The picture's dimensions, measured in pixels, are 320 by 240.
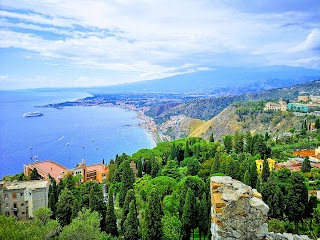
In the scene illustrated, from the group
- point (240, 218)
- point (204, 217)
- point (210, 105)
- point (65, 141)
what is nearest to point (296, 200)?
point (204, 217)

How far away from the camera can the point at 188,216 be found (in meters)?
17.0

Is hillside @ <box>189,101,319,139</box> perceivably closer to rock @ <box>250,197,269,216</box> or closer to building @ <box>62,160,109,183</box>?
building @ <box>62,160,109,183</box>

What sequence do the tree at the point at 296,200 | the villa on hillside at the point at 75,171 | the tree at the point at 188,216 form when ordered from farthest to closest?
the villa on hillside at the point at 75,171
the tree at the point at 296,200
the tree at the point at 188,216

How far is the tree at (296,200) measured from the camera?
18.2 m

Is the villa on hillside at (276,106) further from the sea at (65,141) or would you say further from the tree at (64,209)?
the tree at (64,209)

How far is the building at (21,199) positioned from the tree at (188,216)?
1085 cm

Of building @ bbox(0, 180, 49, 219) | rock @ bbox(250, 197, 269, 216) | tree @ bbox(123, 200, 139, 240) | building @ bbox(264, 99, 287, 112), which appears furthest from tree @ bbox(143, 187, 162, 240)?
building @ bbox(264, 99, 287, 112)

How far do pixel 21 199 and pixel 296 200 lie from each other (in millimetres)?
18291

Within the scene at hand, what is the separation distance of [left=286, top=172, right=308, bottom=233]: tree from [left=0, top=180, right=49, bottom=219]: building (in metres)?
16.7

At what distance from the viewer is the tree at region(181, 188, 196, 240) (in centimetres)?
1702

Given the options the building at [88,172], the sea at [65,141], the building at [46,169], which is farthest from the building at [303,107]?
the building at [46,169]

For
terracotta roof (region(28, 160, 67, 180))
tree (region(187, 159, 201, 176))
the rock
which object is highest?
the rock

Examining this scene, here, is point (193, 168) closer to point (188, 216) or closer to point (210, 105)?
point (188, 216)

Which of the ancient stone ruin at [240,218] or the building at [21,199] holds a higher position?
the ancient stone ruin at [240,218]
